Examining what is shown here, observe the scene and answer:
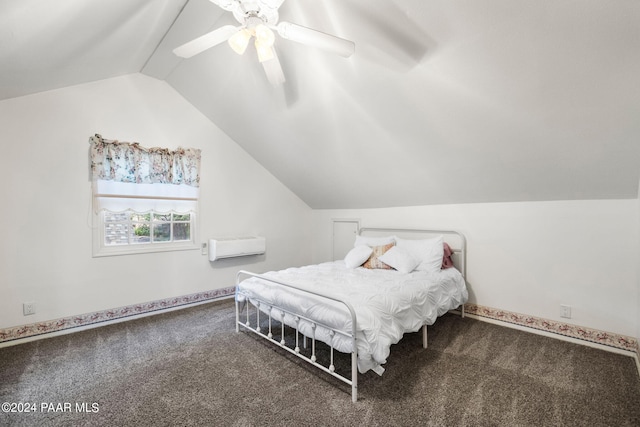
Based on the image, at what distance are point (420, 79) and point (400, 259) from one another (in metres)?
1.86

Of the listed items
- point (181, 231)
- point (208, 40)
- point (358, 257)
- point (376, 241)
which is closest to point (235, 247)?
point (181, 231)

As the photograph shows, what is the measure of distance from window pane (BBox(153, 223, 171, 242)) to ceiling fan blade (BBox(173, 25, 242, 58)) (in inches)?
94.5

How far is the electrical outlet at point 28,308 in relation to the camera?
9.19ft

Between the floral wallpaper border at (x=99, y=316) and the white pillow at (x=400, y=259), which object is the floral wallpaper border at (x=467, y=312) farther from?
the white pillow at (x=400, y=259)

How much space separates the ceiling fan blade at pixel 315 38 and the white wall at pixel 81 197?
2.59 meters

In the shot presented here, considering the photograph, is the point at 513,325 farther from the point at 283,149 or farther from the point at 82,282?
the point at 82,282

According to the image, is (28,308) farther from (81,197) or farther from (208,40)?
(208,40)

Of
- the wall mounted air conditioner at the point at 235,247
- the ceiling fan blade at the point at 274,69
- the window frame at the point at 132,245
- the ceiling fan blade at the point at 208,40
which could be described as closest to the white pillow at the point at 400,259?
the wall mounted air conditioner at the point at 235,247

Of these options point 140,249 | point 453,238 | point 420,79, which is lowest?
point 140,249

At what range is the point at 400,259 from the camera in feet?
10.8

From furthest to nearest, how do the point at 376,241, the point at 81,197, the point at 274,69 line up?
the point at 376,241, the point at 81,197, the point at 274,69

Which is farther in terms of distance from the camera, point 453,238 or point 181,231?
point 181,231

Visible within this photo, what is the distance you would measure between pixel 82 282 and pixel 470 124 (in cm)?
413

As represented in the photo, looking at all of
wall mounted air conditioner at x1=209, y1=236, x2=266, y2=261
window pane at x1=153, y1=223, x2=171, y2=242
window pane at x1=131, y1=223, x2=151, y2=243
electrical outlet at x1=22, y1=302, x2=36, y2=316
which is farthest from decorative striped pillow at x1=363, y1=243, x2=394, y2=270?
electrical outlet at x1=22, y1=302, x2=36, y2=316
